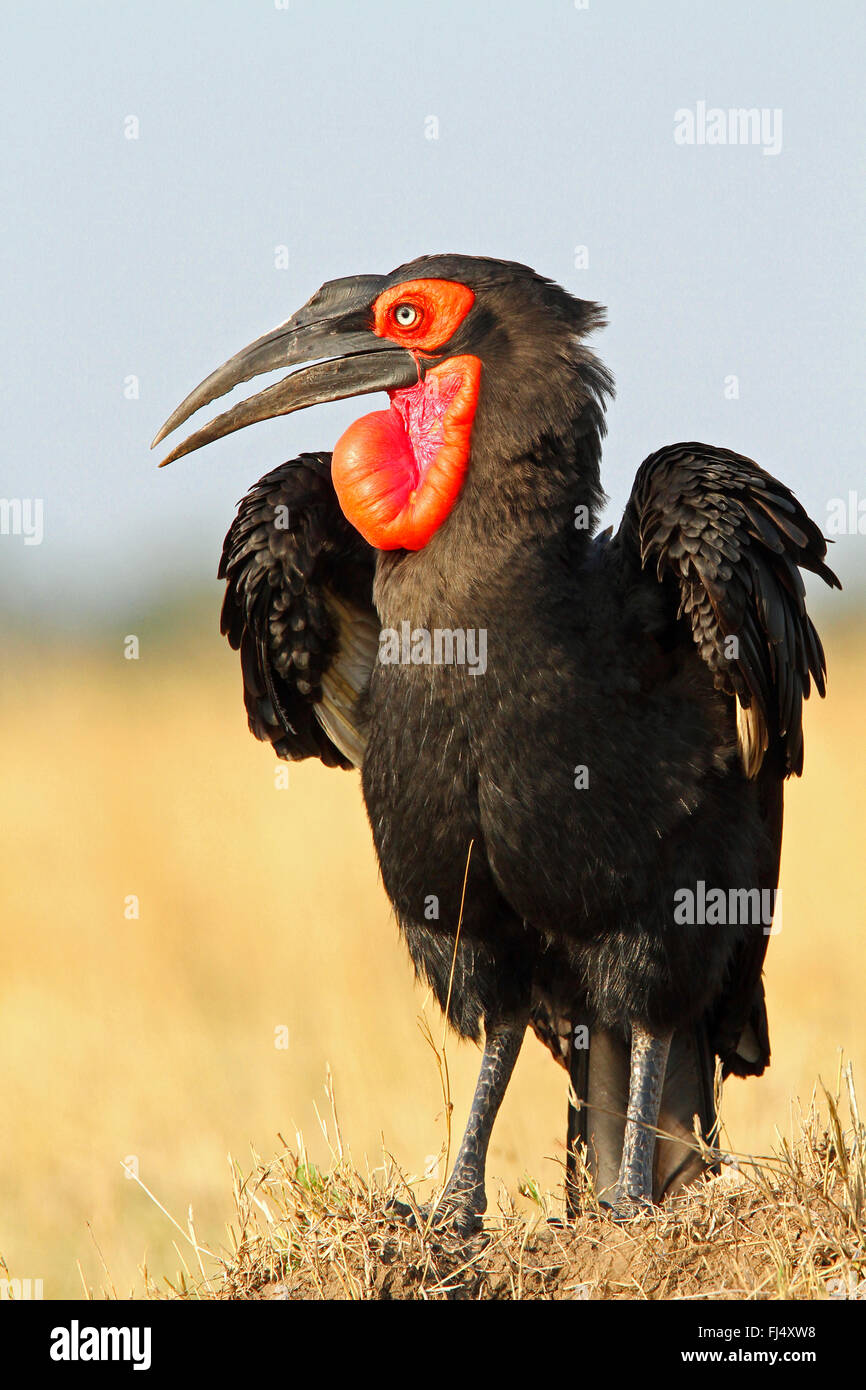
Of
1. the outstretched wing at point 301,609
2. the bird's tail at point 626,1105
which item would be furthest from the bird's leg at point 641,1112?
the outstretched wing at point 301,609

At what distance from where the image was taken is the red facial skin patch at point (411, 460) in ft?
16.9

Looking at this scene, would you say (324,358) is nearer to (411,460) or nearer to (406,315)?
(406,315)

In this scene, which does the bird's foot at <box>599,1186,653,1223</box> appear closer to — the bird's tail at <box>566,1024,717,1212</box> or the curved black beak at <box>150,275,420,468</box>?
the bird's tail at <box>566,1024,717,1212</box>

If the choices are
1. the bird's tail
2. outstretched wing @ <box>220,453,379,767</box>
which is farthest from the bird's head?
the bird's tail

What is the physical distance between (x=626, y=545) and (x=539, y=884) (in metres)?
1.11

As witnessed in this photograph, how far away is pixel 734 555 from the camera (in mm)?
4926

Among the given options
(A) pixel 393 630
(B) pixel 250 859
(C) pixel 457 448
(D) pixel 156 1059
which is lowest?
(D) pixel 156 1059

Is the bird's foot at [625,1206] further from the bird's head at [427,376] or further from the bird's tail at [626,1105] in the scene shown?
the bird's head at [427,376]

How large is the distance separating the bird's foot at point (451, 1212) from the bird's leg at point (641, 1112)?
426 millimetres

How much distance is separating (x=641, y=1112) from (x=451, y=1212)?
2.43 ft

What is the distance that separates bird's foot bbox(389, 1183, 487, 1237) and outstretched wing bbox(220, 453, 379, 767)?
1.58m
